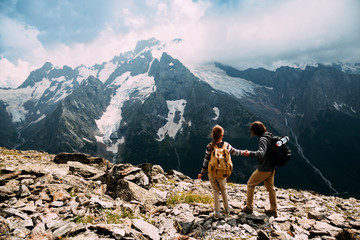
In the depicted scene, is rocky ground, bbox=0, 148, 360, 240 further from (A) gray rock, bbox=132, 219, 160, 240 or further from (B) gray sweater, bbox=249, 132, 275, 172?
(B) gray sweater, bbox=249, 132, 275, 172

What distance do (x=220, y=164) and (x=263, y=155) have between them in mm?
2013

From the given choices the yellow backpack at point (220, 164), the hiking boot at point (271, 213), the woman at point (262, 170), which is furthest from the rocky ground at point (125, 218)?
the yellow backpack at point (220, 164)

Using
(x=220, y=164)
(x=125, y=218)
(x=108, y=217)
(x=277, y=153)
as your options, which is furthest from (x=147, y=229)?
(x=277, y=153)

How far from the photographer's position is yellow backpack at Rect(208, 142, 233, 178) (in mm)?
8008

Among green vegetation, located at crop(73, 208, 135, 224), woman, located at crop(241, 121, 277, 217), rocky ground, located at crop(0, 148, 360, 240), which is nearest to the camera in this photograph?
rocky ground, located at crop(0, 148, 360, 240)

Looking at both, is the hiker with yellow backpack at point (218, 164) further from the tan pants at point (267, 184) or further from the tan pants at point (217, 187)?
the tan pants at point (267, 184)

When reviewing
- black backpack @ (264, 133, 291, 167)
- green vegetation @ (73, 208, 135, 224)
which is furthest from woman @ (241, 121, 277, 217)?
green vegetation @ (73, 208, 135, 224)

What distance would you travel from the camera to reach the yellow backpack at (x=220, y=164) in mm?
8008

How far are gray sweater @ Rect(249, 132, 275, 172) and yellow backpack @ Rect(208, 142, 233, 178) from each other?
1288 mm

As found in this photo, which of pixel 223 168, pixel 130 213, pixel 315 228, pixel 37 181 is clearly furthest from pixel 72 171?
pixel 315 228

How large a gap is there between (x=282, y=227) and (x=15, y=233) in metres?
9.00

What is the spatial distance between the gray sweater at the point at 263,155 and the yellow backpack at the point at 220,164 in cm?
129

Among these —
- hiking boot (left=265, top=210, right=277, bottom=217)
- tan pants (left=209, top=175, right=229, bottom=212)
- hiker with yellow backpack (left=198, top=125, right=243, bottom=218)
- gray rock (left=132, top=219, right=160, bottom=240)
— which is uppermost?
hiker with yellow backpack (left=198, top=125, right=243, bottom=218)

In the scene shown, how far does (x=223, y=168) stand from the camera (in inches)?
315
